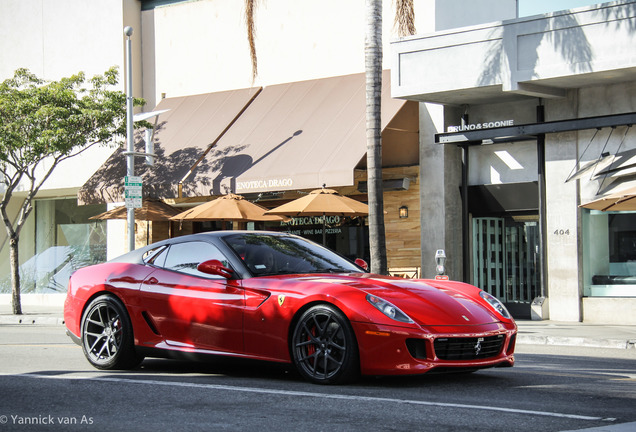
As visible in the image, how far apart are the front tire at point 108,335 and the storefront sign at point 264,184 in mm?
11348

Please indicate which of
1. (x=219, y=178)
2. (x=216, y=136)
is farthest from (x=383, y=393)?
(x=216, y=136)

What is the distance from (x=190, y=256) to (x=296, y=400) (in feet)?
8.13

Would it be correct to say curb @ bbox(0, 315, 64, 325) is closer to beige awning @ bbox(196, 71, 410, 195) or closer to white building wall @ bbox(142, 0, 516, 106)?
beige awning @ bbox(196, 71, 410, 195)

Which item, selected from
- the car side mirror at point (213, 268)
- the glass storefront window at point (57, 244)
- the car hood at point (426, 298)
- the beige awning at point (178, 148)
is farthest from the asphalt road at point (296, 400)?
the glass storefront window at point (57, 244)

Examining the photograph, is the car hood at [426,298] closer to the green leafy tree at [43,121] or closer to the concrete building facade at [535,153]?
the concrete building facade at [535,153]

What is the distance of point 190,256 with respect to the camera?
8.63m

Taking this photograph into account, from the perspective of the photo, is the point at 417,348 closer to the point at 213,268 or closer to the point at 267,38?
the point at 213,268

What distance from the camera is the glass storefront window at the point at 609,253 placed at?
17984mm

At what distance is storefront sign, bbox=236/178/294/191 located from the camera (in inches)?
797

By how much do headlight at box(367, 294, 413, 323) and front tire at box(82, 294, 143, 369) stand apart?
2725 mm

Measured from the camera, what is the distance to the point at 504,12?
74.6ft

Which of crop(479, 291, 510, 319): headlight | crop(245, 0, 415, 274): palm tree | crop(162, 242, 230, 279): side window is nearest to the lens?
crop(479, 291, 510, 319): headlight

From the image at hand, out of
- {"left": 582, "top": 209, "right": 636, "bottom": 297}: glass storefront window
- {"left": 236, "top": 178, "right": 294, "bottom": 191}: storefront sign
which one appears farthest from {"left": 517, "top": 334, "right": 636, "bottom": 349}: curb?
{"left": 236, "top": 178, "right": 294, "bottom": 191}: storefront sign

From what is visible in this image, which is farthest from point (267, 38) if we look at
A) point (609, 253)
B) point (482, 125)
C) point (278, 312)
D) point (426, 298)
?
point (426, 298)
